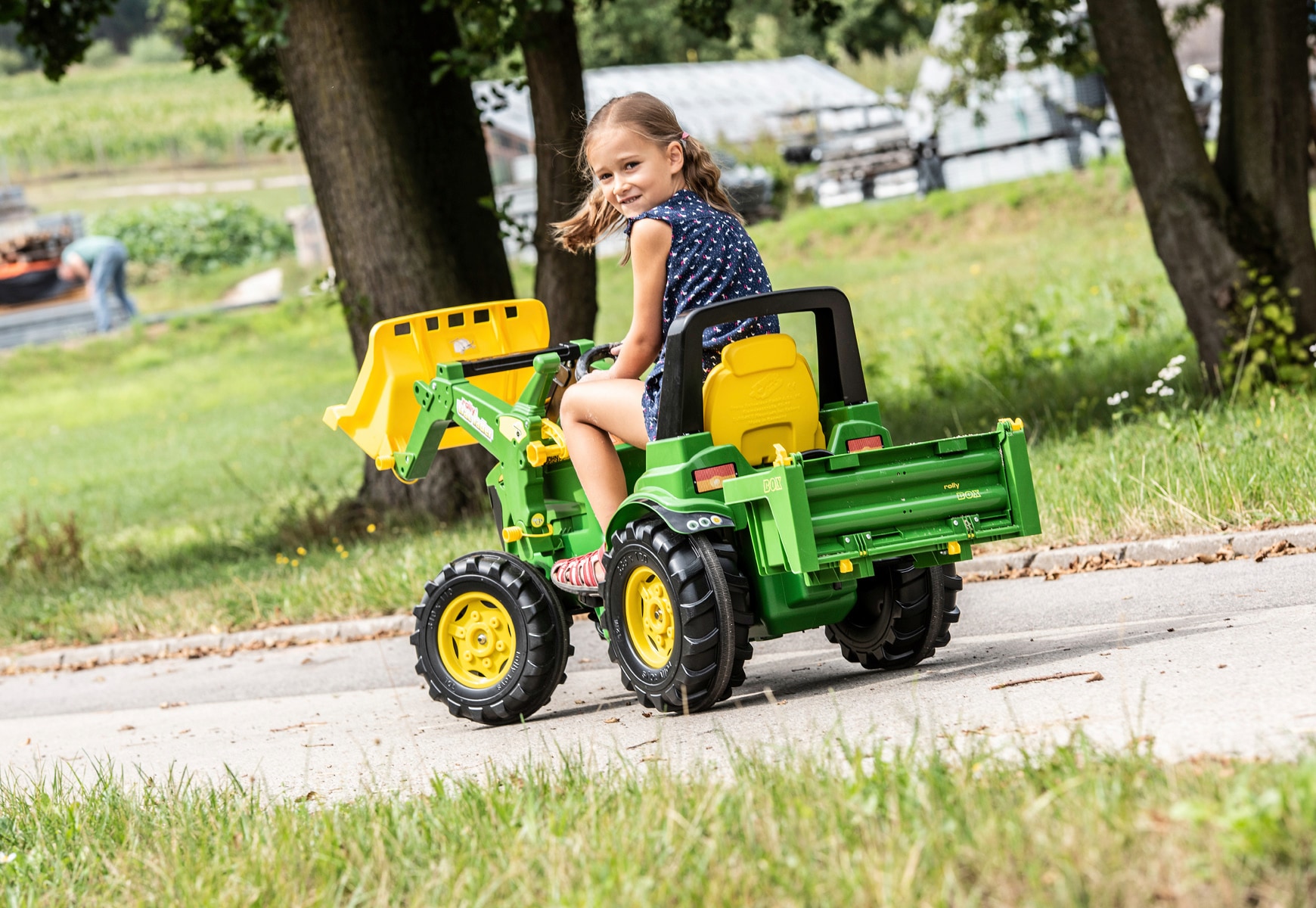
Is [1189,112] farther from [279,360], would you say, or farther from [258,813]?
[279,360]

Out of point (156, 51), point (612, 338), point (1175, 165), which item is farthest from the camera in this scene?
point (156, 51)

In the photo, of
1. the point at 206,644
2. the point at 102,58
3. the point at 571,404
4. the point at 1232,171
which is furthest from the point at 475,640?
the point at 102,58

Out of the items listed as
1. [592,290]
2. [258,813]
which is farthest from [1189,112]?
[258,813]

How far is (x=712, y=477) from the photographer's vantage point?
17.5 feet

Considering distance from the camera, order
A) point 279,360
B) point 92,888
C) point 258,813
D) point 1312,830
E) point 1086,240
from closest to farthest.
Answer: point 1312,830 < point 92,888 < point 258,813 < point 1086,240 < point 279,360

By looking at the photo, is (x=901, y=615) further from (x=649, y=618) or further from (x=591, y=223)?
(x=591, y=223)

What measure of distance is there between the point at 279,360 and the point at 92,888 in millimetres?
31382

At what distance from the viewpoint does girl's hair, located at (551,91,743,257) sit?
18.2ft

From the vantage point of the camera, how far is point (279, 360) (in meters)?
34.6

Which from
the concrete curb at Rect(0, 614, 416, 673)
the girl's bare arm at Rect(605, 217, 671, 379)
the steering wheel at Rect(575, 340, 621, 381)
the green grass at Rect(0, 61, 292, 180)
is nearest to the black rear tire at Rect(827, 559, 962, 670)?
the girl's bare arm at Rect(605, 217, 671, 379)

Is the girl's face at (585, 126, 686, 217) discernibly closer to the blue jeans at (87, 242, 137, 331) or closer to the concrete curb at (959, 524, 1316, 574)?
the concrete curb at (959, 524, 1316, 574)

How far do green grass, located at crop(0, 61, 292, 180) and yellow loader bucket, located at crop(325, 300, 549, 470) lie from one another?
64553 mm

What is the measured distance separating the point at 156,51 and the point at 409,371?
5014 inches

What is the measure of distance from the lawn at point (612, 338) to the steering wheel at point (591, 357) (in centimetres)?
317
